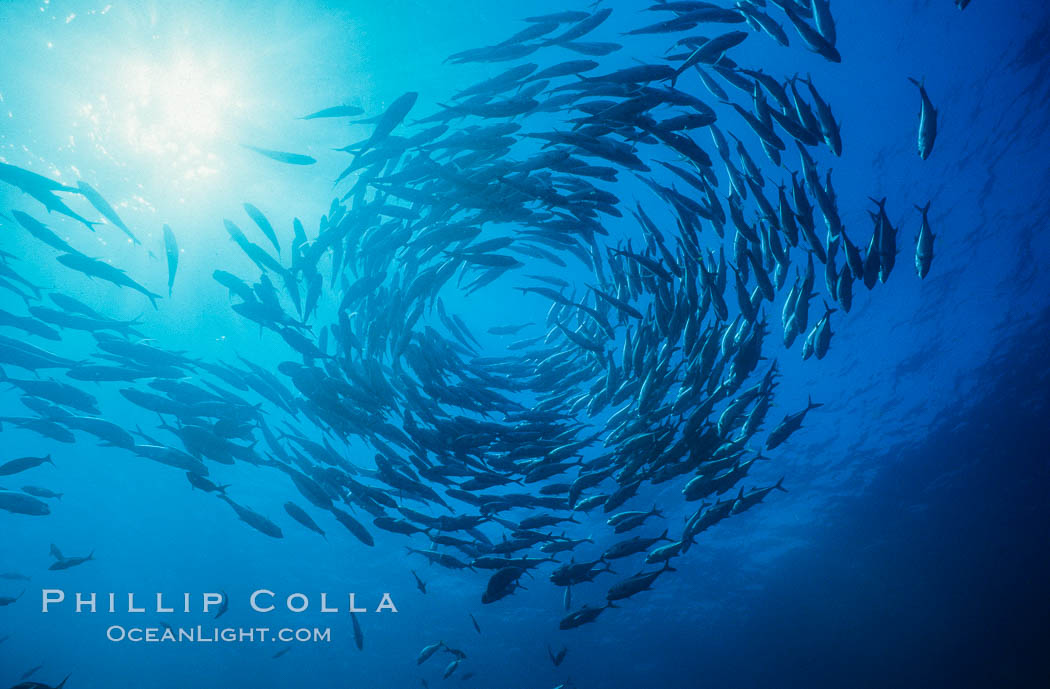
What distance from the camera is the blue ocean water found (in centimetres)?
829

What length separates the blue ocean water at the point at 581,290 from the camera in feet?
27.2

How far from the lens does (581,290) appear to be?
37.8ft

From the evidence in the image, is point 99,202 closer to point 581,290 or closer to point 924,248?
point 581,290

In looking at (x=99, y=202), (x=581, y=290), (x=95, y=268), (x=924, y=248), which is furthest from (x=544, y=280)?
(x=95, y=268)

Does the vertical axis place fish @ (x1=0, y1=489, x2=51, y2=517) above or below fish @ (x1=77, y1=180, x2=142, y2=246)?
below

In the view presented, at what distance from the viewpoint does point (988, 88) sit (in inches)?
394

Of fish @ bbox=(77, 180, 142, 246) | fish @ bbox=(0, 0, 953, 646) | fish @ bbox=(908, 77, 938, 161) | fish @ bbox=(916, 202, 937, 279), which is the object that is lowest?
fish @ bbox=(916, 202, 937, 279)

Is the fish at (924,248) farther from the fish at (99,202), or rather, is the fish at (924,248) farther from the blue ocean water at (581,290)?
the fish at (99,202)

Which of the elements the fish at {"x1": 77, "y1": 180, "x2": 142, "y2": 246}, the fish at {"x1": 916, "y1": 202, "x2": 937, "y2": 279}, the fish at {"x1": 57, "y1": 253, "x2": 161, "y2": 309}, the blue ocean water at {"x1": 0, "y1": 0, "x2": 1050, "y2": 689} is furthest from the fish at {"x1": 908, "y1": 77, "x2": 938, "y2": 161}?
the fish at {"x1": 57, "y1": 253, "x2": 161, "y2": 309}

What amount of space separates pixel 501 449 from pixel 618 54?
24.0 feet

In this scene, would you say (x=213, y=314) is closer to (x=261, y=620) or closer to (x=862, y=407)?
(x=862, y=407)

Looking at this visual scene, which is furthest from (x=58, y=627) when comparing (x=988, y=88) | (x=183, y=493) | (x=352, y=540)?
(x=988, y=88)

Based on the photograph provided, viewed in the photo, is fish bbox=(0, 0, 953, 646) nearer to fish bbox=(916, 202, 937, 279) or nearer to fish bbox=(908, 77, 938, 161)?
fish bbox=(916, 202, 937, 279)

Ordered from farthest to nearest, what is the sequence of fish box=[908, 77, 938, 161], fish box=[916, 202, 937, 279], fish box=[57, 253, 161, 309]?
fish box=[57, 253, 161, 309] < fish box=[916, 202, 937, 279] < fish box=[908, 77, 938, 161]
